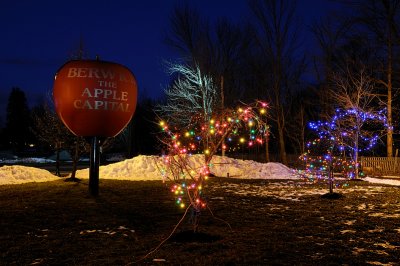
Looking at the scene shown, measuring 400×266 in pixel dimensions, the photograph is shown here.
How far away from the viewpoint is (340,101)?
27562 millimetres

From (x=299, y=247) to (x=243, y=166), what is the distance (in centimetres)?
2022

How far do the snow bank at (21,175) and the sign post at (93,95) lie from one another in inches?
307

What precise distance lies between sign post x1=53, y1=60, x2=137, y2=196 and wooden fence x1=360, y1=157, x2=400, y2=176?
62.5 ft

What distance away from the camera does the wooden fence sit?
28.5 metres

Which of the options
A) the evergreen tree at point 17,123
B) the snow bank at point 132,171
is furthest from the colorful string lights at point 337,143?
the evergreen tree at point 17,123

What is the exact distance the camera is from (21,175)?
71.6ft

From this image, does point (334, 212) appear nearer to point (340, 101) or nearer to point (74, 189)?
point (74, 189)

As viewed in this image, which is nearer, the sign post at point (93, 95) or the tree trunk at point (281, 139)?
the sign post at point (93, 95)

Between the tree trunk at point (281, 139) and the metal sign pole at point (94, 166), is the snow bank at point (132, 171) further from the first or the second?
the tree trunk at point (281, 139)

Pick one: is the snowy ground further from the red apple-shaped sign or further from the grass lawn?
the red apple-shaped sign

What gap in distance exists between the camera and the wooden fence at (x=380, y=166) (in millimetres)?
28516

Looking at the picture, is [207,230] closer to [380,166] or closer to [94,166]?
[94,166]

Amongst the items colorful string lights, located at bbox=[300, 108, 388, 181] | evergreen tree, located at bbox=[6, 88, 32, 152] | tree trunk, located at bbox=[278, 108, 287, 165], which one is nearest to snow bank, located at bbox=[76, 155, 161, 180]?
colorful string lights, located at bbox=[300, 108, 388, 181]

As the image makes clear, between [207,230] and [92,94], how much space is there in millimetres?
7054
